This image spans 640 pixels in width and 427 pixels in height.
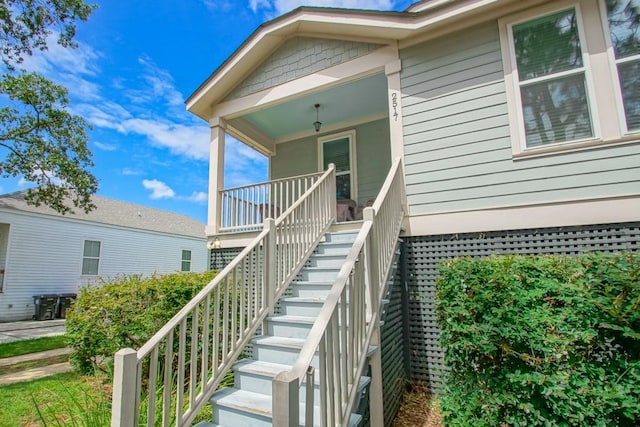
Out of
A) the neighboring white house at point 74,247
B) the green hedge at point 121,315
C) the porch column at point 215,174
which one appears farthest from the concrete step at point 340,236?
the neighboring white house at point 74,247

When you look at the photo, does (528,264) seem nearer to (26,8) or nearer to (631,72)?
(631,72)

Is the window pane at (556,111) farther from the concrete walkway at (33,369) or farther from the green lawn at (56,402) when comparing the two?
the concrete walkway at (33,369)

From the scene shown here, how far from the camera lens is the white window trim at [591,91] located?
3693 millimetres

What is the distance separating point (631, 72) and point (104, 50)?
1594 cm

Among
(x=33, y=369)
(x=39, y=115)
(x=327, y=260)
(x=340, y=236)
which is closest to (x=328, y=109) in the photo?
(x=340, y=236)

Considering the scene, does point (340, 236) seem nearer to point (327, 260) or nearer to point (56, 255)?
point (327, 260)

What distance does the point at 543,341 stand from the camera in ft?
7.35

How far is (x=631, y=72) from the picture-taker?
3.71 meters

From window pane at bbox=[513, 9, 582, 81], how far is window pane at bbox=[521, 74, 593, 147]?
0.18 meters

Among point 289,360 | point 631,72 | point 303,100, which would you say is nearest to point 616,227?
point 631,72

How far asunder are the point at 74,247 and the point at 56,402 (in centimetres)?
1207

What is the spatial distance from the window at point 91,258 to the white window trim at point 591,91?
646 inches

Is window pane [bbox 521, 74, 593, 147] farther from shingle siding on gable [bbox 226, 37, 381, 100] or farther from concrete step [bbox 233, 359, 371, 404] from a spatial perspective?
concrete step [bbox 233, 359, 371, 404]

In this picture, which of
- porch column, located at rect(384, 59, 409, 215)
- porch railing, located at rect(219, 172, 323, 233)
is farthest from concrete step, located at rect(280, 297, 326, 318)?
porch column, located at rect(384, 59, 409, 215)
